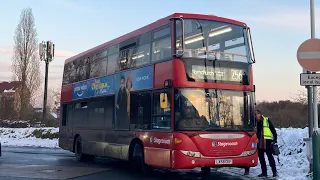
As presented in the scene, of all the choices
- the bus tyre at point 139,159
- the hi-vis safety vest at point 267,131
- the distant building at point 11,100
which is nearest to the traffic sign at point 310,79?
the hi-vis safety vest at point 267,131

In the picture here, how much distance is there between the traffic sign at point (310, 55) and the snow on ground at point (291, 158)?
354cm

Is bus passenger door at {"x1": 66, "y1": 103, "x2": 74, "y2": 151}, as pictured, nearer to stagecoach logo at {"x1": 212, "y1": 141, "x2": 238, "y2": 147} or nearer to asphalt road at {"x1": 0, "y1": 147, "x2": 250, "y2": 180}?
asphalt road at {"x1": 0, "y1": 147, "x2": 250, "y2": 180}

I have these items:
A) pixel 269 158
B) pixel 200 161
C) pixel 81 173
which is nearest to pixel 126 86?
pixel 81 173

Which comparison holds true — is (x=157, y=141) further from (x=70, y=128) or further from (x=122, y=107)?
(x=70, y=128)

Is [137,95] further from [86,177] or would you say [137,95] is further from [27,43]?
[27,43]

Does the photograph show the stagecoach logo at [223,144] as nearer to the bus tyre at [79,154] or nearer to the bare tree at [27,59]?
the bus tyre at [79,154]

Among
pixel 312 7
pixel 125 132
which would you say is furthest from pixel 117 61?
pixel 312 7

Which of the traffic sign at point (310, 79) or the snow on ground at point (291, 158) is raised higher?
the traffic sign at point (310, 79)

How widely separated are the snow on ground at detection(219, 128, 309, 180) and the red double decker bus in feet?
5.16

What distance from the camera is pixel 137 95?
42.9 feet

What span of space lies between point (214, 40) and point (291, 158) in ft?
18.3

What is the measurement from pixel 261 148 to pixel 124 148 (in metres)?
4.34

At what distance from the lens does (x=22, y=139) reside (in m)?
34.4

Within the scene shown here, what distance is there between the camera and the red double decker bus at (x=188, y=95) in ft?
36.2
